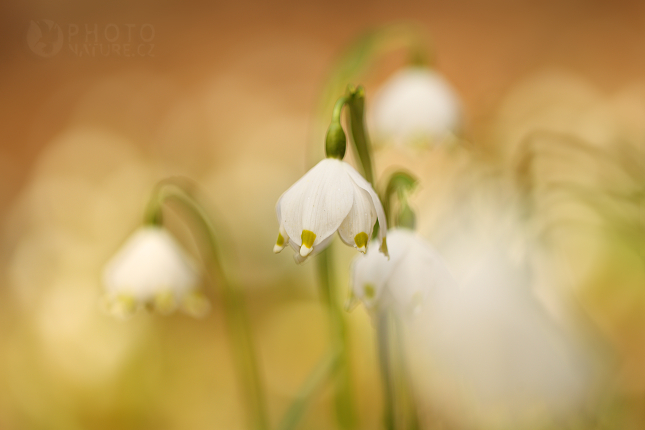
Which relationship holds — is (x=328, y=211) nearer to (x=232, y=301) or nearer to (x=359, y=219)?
(x=359, y=219)

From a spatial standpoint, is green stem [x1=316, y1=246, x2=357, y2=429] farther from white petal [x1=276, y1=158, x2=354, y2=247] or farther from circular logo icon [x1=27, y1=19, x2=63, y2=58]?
circular logo icon [x1=27, y1=19, x2=63, y2=58]

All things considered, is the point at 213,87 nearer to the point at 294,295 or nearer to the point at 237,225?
the point at 237,225

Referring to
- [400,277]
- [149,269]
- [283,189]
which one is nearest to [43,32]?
[283,189]

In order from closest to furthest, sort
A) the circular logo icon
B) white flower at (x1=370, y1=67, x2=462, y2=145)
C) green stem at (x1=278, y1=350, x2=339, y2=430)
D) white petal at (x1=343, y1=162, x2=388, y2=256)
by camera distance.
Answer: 1. white petal at (x1=343, y1=162, x2=388, y2=256)
2. green stem at (x1=278, y1=350, x2=339, y2=430)
3. white flower at (x1=370, y1=67, x2=462, y2=145)
4. the circular logo icon

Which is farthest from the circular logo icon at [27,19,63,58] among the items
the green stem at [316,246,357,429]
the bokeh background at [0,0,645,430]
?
the green stem at [316,246,357,429]

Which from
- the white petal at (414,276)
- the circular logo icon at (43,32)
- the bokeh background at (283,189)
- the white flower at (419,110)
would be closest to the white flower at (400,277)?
the white petal at (414,276)

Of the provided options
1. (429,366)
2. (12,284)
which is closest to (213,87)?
(12,284)
